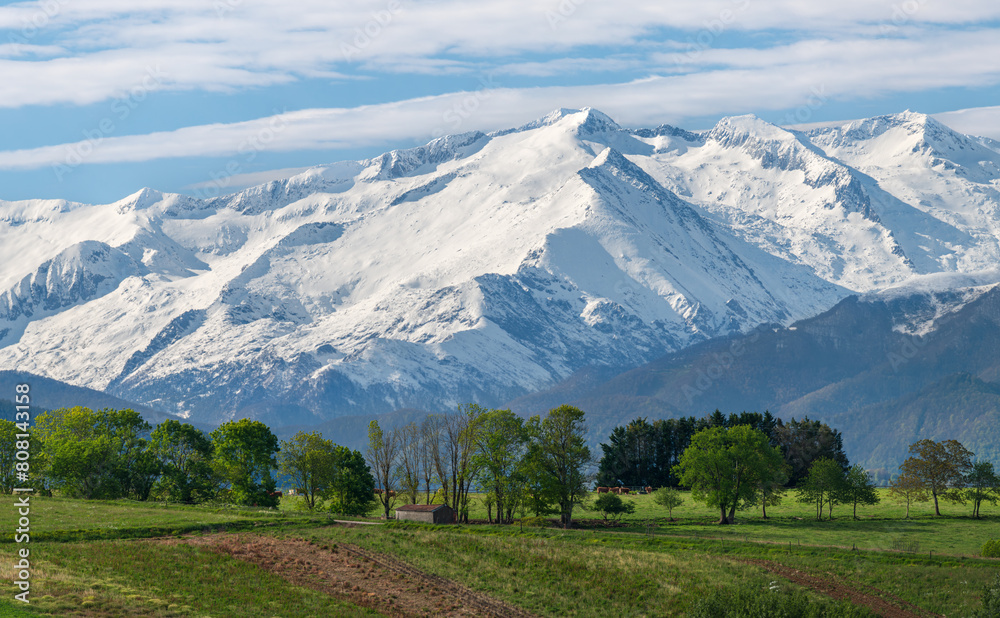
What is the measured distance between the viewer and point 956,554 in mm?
113688

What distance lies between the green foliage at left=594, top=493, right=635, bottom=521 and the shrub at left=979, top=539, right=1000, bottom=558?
173 ft

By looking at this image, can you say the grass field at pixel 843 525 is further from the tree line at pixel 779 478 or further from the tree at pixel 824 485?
the tree at pixel 824 485

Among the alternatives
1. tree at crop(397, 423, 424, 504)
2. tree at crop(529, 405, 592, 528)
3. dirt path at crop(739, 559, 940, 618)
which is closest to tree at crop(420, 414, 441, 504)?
tree at crop(397, 423, 424, 504)

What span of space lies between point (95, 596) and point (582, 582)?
1692 inches

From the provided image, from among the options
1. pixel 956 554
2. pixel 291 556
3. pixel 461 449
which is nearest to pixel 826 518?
pixel 956 554

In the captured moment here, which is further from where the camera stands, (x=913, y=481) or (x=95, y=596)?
(x=913, y=481)

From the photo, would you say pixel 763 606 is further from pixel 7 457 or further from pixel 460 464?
pixel 7 457

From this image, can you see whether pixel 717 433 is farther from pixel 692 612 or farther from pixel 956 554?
pixel 692 612

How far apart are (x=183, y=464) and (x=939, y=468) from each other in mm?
116340

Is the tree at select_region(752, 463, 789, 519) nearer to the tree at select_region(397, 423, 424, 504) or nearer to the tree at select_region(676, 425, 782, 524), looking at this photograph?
the tree at select_region(676, 425, 782, 524)

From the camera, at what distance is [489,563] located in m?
105

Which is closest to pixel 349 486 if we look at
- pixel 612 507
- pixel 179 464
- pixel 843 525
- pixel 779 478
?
pixel 179 464

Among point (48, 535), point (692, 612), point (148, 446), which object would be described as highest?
point (148, 446)

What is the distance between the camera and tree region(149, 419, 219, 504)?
14925 centimetres
